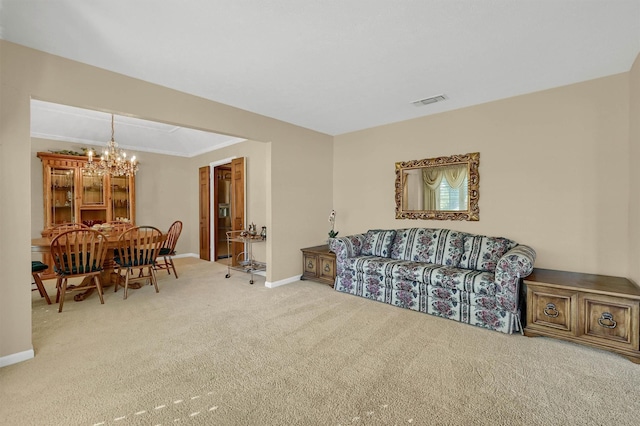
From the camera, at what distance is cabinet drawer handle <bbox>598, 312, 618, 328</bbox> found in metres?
2.39

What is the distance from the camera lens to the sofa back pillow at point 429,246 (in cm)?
364

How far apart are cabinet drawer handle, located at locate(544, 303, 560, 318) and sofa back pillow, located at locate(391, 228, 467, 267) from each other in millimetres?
1007

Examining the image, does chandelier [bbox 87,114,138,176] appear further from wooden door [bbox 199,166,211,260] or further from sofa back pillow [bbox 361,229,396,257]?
sofa back pillow [bbox 361,229,396,257]

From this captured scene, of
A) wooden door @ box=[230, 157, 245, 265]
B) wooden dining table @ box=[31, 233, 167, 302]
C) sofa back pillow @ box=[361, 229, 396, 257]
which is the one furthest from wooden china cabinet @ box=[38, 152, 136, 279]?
sofa back pillow @ box=[361, 229, 396, 257]

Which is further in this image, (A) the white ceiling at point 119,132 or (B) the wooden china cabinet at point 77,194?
(B) the wooden china cabinet at point 77,194

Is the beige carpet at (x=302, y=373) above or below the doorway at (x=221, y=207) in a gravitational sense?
below

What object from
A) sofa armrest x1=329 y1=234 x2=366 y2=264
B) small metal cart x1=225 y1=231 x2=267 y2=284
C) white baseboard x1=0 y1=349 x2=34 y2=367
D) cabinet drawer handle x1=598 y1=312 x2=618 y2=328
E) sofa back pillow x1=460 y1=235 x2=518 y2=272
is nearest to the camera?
white baseboard x1=0 y1=349 x2=34 y2=367

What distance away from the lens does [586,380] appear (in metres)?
2.06

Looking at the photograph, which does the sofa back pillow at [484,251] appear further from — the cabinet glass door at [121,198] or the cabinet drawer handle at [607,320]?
the cabinet glass door at [121,198]

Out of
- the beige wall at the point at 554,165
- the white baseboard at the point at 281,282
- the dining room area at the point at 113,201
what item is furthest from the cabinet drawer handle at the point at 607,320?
the dining room area at the point at 113,201

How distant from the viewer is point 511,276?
9.09ft

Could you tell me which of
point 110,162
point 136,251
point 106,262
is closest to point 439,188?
point 136,251

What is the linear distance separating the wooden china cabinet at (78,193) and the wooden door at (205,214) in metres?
1.44

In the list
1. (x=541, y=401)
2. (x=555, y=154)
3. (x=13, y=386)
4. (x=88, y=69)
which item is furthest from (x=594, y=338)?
(x=88, y=69)
